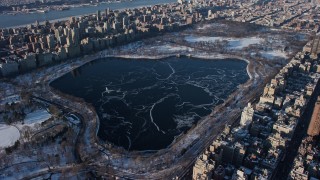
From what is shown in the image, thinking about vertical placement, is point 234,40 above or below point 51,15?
below

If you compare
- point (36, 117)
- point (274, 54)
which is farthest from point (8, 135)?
point (274, 54)

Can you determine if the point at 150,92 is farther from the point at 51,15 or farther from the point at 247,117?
the point at 51,15

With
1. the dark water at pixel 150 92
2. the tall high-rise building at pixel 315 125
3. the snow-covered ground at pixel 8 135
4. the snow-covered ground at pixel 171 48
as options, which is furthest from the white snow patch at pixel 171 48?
the snow-covered ground at pixel 8 135

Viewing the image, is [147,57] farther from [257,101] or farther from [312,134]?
[312,134]

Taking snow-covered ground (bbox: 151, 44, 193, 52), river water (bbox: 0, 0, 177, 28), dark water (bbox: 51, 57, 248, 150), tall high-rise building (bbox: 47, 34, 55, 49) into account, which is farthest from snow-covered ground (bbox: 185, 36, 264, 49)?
river water (bbox: 0, 0, 177, 28)

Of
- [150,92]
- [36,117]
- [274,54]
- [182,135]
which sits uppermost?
[274,54]

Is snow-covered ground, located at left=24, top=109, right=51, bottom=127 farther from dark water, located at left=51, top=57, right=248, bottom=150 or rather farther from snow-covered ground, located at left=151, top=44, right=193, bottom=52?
snow-covered ground, located at left=151, top=44, right=193, bottom=52

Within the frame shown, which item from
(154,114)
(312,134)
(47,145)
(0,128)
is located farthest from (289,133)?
(0,128)
